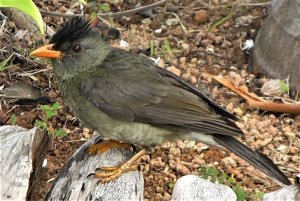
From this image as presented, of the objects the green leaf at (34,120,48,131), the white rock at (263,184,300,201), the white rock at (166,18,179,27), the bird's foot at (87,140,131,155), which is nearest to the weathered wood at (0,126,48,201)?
the bird's foot at (87,140,131,155)

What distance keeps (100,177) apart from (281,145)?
7.47ft

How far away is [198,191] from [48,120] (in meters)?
2.52

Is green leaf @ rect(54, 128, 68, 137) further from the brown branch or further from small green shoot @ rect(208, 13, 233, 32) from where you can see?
small green shoot @ rect(208, 13, 233, 32)

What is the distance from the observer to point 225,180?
577 centimetres

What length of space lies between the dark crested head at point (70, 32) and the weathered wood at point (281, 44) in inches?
87.2

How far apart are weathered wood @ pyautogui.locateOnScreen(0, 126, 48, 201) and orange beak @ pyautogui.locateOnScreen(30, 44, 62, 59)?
0.76 m

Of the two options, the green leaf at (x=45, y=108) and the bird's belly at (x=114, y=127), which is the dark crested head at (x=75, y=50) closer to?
the bird's belly at (x=114, y=127)

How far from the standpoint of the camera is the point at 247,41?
7.55 metres

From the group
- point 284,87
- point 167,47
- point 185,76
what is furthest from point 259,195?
point 167,47

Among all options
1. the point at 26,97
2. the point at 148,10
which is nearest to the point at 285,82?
the point at 148,10

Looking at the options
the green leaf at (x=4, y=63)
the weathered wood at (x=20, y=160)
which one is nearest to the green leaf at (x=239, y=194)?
the weathered wood at (x=20, y=160)

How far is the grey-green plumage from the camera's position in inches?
207

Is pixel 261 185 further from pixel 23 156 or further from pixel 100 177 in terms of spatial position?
pixel 23 156

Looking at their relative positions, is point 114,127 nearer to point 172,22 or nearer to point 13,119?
point 13,119
